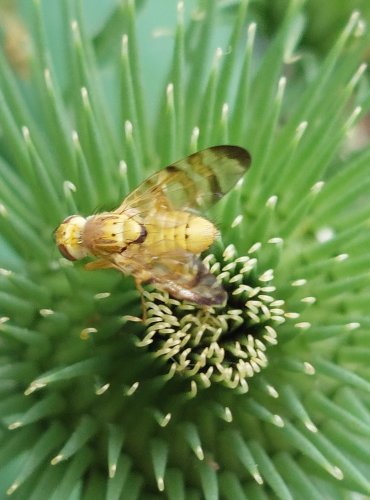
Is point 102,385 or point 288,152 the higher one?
point 288,152

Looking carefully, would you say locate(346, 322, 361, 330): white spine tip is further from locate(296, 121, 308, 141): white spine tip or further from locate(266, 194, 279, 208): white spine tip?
locate(296, 121, 308, 141): white spine tip

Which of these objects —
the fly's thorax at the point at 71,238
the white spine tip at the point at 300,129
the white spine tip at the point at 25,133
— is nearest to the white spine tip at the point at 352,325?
the white spine tip at the point at 300,129

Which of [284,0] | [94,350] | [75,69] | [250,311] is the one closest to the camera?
[250,311]

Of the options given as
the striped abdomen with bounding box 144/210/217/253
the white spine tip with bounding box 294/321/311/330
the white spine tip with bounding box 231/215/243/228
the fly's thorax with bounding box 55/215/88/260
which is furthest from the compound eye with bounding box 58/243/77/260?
the white spine tip with bounding box 294/321/311/330

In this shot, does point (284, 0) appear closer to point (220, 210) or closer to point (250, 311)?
point (220, 210)

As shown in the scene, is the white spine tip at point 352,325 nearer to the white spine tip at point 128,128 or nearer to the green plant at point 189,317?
the green plant at point 189,317

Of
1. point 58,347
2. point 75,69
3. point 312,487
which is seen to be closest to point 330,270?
point 312,487

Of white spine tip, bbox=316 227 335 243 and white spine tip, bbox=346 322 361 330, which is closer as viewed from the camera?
white spine tip, bbox=346 322 361 330
